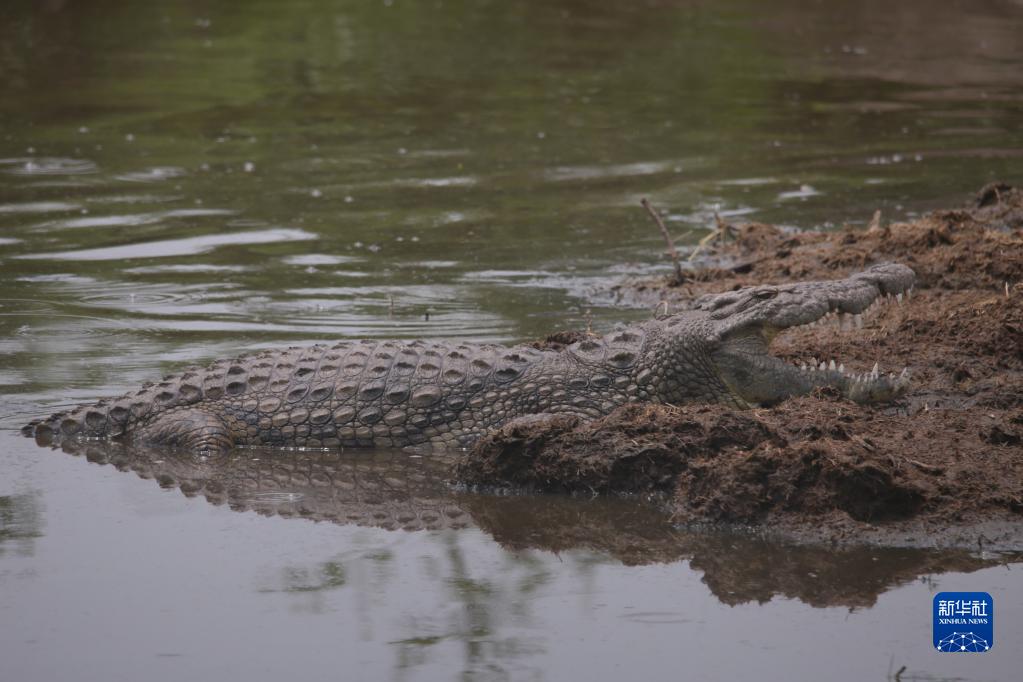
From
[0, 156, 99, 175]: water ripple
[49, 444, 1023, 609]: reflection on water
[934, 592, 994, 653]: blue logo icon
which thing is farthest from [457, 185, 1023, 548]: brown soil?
[0, 156, 99, 175]: water ripple

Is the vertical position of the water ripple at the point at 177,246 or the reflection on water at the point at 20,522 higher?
the water ripple at the point at 177,246

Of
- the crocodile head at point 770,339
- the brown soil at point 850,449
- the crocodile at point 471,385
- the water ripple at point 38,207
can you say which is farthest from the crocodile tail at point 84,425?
the water ripple at point 38,207

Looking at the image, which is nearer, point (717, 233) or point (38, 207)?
point (717, 233)

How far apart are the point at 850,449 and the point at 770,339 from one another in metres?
1.43

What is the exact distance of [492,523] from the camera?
576 centimetres

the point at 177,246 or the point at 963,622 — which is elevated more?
the point at 177,246

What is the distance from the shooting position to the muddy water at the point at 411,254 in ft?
15.4

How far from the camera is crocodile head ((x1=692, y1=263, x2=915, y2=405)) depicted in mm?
6656

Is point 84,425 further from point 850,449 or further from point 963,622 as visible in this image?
point 963,622

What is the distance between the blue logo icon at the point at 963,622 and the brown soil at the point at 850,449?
19.3 inches

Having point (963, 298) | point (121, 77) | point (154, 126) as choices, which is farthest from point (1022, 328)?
point (121, 77)

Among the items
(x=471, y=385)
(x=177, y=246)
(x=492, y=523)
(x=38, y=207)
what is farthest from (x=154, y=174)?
(x=492, y=523)

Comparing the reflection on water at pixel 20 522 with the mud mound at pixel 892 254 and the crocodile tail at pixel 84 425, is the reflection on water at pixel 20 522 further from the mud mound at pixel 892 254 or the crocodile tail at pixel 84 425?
the mud mound at pixel 892 254

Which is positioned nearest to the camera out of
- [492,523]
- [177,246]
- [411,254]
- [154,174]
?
[492,523]
